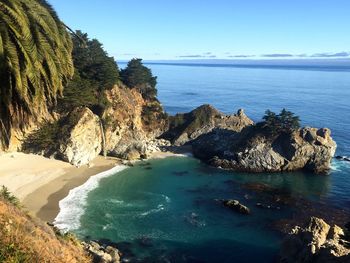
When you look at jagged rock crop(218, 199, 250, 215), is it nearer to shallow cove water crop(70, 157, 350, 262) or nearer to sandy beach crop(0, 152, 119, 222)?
shallow cove water crop(70, 157, 350, 262)

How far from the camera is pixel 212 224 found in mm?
48844

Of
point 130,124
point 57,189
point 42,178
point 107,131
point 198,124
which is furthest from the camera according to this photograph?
point 198,124

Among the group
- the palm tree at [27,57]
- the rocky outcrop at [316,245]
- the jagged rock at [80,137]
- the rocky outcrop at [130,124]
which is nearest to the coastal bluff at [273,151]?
the rocky outcrop at [130,124]

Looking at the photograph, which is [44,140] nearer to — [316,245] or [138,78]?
[138,78]

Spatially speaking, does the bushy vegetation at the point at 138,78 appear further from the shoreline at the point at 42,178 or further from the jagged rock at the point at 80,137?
the shoreline at the point at 42,178

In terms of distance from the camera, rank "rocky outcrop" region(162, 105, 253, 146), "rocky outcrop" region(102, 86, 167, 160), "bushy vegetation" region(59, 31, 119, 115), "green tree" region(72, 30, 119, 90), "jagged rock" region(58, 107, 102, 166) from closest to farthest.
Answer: "jagged rock" region(58, 107, 102, 166) < "bushy vegetation" region(59, 31, 119, 115) < "rocky outcrop" region(102, 86, 167, 160) < "green tree" region(72, 30, 119, 90) < "rocky outcrop" region(162, 105, 253, 146)

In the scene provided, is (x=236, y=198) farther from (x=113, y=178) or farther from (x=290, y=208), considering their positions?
(x=113, y=178)

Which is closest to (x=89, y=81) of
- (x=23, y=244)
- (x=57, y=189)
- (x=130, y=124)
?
(x=130, y=124)

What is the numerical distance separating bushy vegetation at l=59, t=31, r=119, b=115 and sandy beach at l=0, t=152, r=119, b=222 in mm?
10969

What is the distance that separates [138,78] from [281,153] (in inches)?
1487

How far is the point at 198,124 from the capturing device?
298 feet

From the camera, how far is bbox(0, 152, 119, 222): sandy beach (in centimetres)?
5225

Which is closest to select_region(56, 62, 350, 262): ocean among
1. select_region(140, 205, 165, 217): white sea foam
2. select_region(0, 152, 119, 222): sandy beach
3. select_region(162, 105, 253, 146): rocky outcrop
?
select_region(140, 205, 165, 217): white sea foam

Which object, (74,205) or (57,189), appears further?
(57,189)
